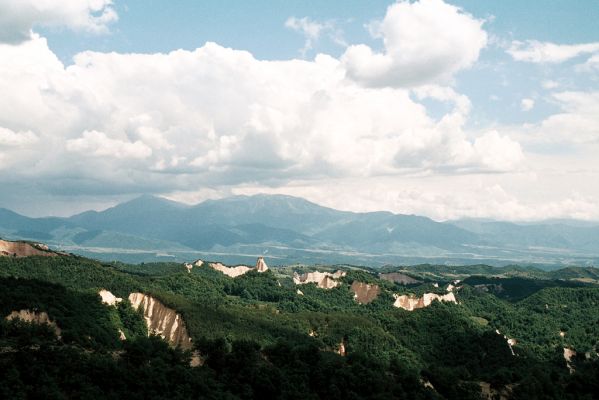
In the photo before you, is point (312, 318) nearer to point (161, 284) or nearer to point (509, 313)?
point (161, 284)

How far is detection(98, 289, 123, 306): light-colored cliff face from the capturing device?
103500mm

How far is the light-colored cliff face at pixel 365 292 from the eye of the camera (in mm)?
190350

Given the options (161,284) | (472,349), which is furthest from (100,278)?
(472,349)

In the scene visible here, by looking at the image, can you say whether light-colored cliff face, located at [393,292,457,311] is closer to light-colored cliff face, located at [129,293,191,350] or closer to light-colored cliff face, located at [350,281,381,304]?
light-colored cliff face, located at [350,281,381,304]

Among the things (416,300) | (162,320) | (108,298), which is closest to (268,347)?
(162,320)

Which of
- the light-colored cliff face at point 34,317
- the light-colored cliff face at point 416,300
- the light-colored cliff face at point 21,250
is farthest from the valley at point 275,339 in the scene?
the light-colored cliff face at point 21,250

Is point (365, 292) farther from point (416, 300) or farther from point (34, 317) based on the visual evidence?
point (34, 317)

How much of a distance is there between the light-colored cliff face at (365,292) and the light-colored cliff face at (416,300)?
1359 cm

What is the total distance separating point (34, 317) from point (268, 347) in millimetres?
29285

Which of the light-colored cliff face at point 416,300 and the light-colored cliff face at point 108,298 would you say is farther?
the light-colored cliff face at point 416,300

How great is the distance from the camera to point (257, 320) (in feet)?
374

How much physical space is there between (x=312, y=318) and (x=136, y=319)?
37064 millimetres

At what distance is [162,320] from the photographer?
109188 mm

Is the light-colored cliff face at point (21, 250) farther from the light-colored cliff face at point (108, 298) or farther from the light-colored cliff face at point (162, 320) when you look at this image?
the light-colored cliff face at point (108, 298)
